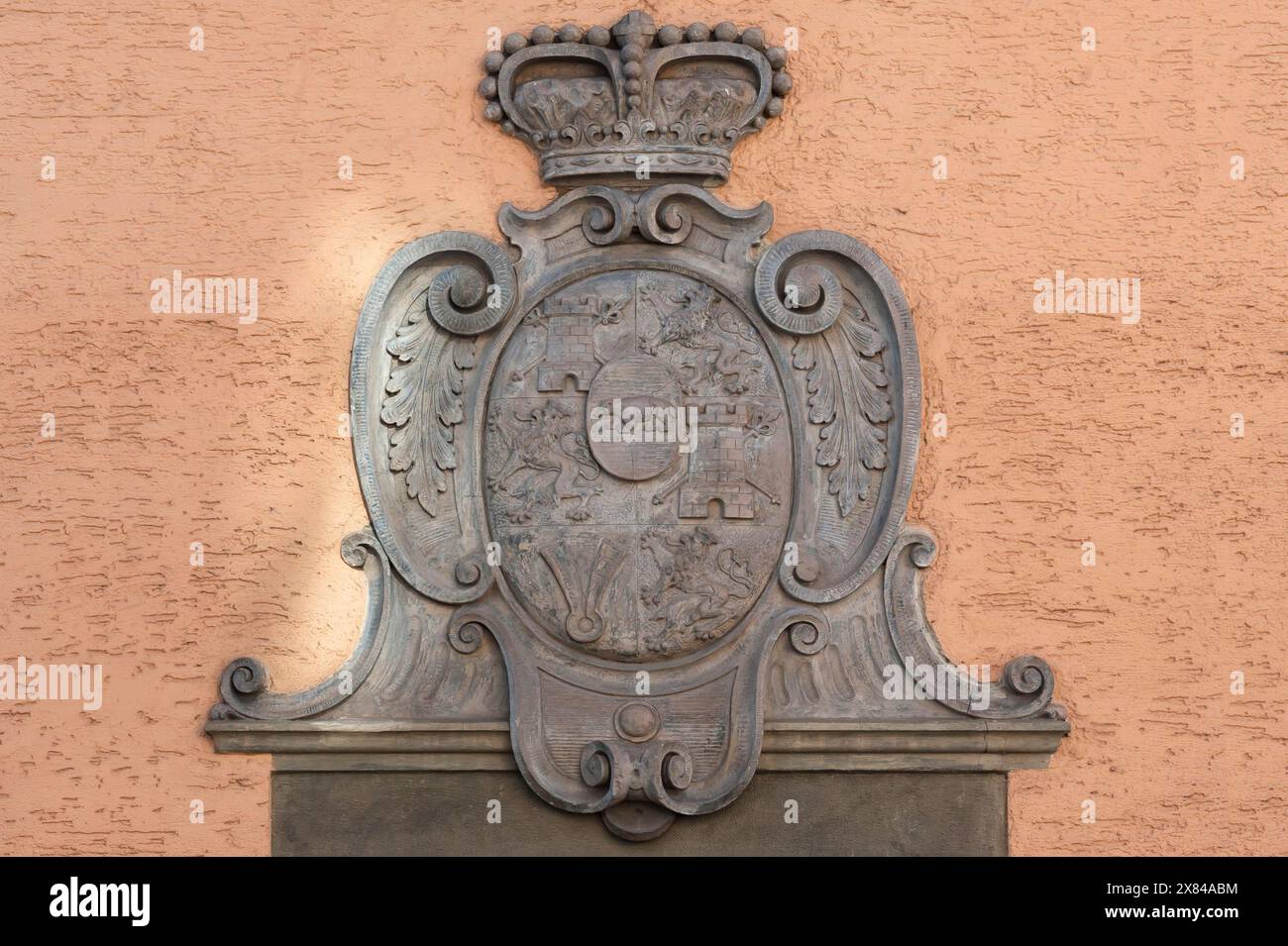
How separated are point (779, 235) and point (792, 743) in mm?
1541

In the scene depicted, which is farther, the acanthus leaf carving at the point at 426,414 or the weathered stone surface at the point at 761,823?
the acanthus leaf carving at the point at 426,414

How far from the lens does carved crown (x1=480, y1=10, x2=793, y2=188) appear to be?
19.3 ft

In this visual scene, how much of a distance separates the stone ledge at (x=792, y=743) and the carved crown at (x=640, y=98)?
171 cm

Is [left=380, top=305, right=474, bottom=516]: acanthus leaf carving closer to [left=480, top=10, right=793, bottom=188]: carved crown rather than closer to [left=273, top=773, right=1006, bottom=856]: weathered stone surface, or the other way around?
[left=480, top=10, right=793, bottom=188]: carved crown

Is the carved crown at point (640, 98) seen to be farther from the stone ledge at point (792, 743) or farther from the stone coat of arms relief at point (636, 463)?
the stone ledge at point (792, 743)

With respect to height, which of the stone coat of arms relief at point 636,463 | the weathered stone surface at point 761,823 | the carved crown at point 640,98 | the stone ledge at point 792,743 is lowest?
the weathered stone surface at point 761,823

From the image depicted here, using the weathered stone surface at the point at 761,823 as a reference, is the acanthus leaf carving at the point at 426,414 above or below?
above

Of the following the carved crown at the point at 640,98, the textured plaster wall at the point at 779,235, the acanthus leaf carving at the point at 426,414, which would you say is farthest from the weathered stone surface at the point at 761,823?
the carved crown at the point at 640,98

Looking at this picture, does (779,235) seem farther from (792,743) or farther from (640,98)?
(792,743)

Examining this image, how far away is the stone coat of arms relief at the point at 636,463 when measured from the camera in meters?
5.79

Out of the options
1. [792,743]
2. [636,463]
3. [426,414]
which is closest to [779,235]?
[636,463]

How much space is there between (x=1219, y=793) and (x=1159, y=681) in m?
0.37

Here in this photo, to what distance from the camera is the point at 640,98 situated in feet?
19.3

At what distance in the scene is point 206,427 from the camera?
591cm
